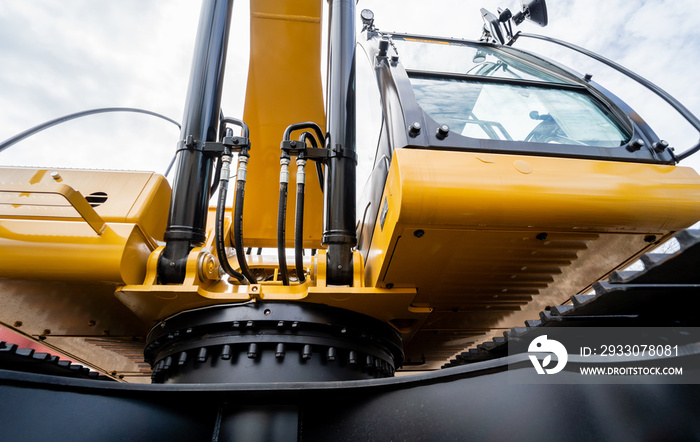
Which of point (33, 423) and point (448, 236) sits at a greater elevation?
point (448, 236)

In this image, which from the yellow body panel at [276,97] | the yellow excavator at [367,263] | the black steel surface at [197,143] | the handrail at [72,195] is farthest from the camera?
the yellow body panel at [276,97]

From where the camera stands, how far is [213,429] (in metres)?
1.12

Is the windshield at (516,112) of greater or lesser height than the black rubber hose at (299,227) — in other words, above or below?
above

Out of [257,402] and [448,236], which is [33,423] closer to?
[257,402]

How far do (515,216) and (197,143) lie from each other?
4.50 feet

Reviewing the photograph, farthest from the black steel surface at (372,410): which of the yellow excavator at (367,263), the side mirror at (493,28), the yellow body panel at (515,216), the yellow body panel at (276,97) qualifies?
the side mirror at (493,28)

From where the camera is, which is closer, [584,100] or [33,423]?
[33,423]

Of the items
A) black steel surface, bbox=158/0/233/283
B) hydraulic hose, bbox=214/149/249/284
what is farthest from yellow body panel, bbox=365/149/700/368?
black steel surface, bbox=158/0/233/283

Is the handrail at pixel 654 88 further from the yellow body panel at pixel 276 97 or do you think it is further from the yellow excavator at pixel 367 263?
the yellow body panel at pixel 276 97

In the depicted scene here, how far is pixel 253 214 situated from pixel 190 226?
3.17ft

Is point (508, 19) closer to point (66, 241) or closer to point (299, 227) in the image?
point (299, 227)

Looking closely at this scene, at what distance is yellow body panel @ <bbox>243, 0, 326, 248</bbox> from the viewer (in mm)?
2205

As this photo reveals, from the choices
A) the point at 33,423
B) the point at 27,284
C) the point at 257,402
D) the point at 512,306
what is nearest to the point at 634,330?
the point at 512,306

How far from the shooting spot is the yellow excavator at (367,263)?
0.94 meters
